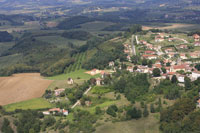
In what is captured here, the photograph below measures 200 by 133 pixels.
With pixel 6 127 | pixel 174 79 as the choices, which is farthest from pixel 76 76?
pixel 6 127

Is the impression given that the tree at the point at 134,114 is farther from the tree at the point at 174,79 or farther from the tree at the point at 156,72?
the tree at the point at 156,72

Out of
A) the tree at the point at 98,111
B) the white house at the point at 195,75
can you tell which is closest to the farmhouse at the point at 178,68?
the white house at the point at 195,75

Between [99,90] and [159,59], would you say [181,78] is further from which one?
[159,59]

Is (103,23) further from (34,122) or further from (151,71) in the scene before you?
(34,122)

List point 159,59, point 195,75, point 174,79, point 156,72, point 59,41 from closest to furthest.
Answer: point 174,79 → point 195,75 → point 156,72 → point 159,59 → point 59,41

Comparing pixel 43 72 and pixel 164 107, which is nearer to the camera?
pixel 164 107

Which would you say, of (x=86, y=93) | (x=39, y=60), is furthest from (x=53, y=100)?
(x=39, y=60)
